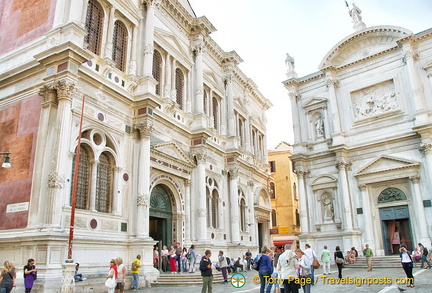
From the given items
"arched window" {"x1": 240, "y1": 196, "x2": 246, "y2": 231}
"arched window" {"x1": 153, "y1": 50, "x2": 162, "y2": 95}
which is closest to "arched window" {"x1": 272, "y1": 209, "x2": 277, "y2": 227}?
"arched window" {"x1": 240, "y1": 196, "x2": 246, "y2": 231}

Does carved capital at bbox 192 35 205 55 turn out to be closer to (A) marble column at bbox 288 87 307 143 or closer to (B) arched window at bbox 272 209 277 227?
(A) marble column at bbox 288 87 307 143

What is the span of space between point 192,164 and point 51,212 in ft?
32.3

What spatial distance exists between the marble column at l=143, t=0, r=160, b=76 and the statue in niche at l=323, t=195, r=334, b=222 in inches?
637

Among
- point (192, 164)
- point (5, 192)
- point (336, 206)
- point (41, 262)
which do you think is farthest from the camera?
point (336, 206)

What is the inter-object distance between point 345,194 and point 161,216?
1338 cm

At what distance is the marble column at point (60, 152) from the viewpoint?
40.4 ft

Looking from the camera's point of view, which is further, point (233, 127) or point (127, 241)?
point (233, 127)

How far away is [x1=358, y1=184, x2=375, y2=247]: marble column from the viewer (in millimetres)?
24500

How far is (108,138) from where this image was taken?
15.8m

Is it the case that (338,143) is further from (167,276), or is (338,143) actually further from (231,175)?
(167,276)

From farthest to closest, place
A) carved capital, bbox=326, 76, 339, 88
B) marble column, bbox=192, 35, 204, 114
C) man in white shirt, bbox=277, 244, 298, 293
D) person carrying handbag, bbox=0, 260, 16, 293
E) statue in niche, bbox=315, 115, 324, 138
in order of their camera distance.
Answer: statue in niche, bbox=315, 115, 324, 138, carved capital, bbox=326, 76, 339, 88, marble column, bbox=192, 35, 204, 114, person carrying handbag, bbox=0, 260, 16, 293, man in white shirt, bbox=277, 244, 298, 293

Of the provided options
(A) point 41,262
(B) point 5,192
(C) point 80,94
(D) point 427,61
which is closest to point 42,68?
(C) point 80,94

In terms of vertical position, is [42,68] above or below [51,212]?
above

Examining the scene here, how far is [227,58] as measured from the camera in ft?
90.4
